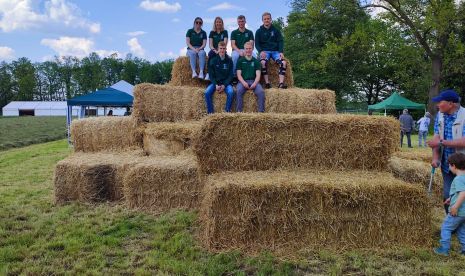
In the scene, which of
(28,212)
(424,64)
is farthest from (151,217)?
(424,64)

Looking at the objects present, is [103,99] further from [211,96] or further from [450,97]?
[450,97]

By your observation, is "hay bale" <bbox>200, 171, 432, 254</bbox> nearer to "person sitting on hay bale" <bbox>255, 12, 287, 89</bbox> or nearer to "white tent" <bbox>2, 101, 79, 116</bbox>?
"person sitting on hay bale" <bbox>255, 12, 287, 89</bbox>

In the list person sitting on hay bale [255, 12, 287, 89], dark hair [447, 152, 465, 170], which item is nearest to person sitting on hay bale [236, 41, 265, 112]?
person sitting on hay bale [255, 12, 287, 89]

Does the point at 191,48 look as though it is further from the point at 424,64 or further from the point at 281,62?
the point at 424,64

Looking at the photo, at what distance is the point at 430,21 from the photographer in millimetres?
22891

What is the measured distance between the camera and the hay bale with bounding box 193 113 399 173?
4852 mm

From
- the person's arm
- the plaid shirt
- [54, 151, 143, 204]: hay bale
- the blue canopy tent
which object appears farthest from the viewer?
the blue canopy tent

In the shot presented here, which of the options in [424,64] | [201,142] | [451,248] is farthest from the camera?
[424,64]

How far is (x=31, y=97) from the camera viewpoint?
90.2 m

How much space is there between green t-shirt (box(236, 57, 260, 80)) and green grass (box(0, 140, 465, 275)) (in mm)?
3097

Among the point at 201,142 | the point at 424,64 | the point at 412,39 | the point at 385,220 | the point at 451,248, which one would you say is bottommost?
the point at 451,248

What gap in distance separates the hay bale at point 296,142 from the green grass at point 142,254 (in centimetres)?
98

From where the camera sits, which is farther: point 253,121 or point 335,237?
point 253,121

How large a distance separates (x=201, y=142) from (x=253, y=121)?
26.5 inches
